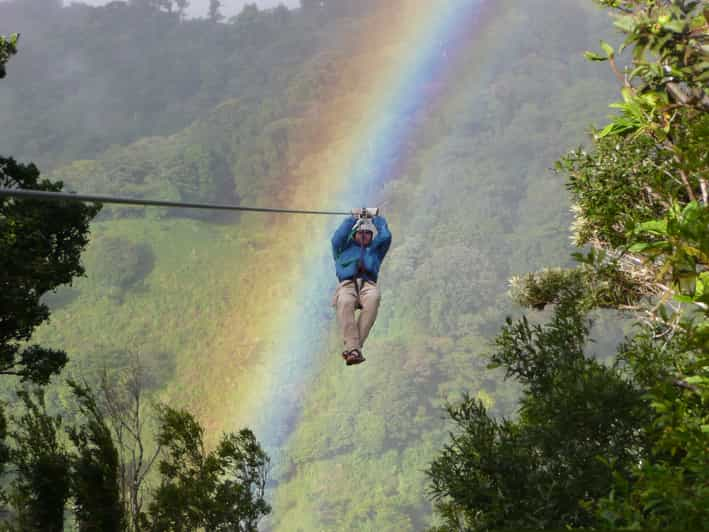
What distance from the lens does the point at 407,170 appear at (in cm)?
12544

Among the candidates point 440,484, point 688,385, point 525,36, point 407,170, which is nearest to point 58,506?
point 440,484

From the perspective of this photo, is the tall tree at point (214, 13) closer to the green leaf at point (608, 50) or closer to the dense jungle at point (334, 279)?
the dense jungle at point (334, 279)

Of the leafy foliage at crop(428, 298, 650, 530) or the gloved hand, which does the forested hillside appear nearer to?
the leafy foliage at crop(428, 298, 650, 530)

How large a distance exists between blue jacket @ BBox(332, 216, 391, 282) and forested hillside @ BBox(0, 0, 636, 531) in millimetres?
44787

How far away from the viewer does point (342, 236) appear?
783 centimetres

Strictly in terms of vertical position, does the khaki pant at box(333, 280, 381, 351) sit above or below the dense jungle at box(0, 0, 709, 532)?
below

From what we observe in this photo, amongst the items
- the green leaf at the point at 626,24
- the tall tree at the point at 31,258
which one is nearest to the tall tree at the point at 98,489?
the tall tree at the point at 31,258

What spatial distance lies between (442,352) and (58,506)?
7543cm

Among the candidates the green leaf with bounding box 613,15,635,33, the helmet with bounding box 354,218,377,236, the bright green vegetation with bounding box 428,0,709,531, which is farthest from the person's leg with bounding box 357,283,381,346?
the green leaf with bounding box 613,15,635,33

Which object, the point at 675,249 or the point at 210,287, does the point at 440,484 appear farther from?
the point at 210,287

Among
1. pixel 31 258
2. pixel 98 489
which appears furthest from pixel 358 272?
pixel 98 489

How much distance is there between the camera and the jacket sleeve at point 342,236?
776 cm

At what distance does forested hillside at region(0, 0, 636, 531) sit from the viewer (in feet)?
260

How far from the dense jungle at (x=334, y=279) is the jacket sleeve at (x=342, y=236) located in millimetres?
2448
